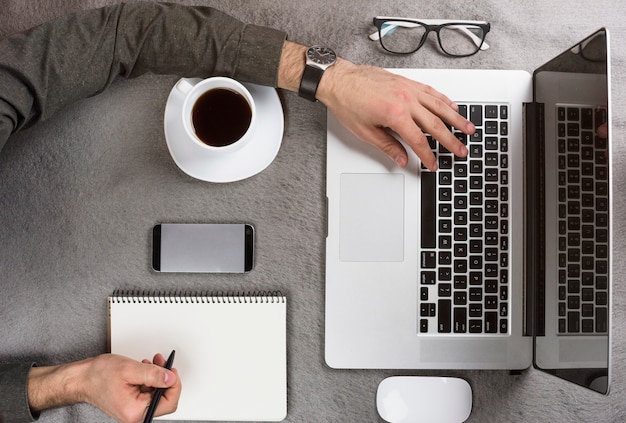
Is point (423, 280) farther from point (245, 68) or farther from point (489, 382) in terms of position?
point (245, 68)

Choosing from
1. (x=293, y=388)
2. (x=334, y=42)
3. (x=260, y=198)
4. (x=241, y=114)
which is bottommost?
(x=293, y=388)

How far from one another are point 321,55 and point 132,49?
27cm

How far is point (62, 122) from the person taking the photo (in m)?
0.89

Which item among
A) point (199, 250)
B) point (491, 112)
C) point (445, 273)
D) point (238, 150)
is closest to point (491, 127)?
point (491, 112)

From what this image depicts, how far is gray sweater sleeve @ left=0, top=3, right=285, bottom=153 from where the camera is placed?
768 millimetres

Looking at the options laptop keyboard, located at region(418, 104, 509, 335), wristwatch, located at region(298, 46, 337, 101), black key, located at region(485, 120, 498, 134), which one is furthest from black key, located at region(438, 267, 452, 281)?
wristwatch, located at region(298, 46, 337, 101)

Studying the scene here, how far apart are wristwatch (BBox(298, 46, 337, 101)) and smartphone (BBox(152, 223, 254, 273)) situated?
23 cm

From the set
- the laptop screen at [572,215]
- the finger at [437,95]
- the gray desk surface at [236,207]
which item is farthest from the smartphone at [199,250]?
the laptop screen at [572,215]

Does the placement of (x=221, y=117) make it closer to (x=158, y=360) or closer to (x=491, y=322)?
(x=158, y=360)

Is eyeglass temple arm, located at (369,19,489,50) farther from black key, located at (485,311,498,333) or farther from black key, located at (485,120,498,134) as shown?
black key, located at (485,311,498,333)

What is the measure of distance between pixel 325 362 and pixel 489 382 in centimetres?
26

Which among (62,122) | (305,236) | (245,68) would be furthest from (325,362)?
(62,122)

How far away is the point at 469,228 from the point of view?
2.75ft

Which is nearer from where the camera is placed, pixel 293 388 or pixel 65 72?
pixel 65 72
